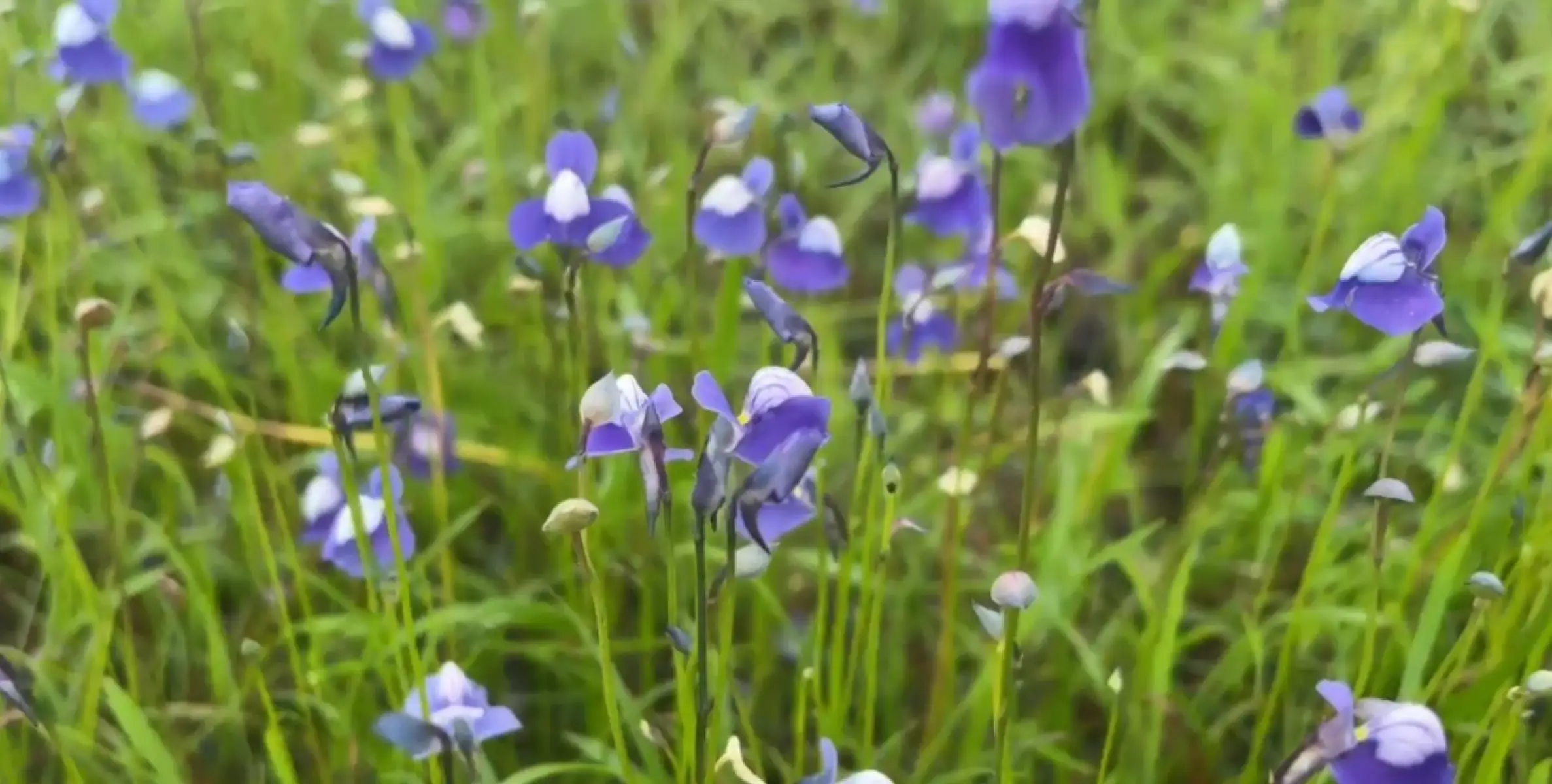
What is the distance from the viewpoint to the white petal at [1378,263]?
970 mm

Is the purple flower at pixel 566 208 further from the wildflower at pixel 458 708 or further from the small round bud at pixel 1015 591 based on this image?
the small round bud at pixel 1015 591

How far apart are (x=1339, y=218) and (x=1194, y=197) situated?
0.28m

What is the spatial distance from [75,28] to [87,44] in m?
0.02

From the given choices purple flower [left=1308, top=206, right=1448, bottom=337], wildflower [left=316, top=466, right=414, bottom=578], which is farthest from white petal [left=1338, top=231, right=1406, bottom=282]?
wildflower [left=316, top=466, right=414, bottom=578]

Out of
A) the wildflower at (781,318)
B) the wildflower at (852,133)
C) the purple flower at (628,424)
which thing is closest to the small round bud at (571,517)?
the purple flower at (628,424)

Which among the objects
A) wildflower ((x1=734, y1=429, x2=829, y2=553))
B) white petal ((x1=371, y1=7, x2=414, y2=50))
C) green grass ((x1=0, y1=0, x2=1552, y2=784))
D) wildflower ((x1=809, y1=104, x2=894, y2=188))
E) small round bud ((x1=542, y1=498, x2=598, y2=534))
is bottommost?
green grass ((x1=0, y1=0, x2=1552, y2=784))

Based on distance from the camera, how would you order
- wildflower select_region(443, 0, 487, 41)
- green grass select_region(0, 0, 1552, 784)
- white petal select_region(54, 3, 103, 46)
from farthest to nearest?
wildflower select_region(443, 0, 487, 41) → white petal select_region(54, 3, 103, 46) → green grass select_region(0, 0, 1552, 784)

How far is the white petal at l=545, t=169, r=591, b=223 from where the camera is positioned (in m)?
1.20

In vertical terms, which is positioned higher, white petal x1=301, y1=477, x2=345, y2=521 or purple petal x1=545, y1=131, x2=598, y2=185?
purple petal x1=545, y1=131, x2=598, y2=185

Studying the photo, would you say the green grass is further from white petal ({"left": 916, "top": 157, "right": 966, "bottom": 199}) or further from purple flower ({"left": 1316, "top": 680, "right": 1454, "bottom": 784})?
white petal ({"left": 916, "top": 157, "right": 966, "bottom": 199})

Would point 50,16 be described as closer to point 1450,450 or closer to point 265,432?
point 265,432

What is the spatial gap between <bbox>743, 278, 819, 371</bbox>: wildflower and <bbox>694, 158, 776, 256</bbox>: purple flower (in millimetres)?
424

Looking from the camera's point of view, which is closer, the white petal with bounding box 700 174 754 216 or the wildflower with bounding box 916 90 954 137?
the white petal with bounding box 700 174 754 216

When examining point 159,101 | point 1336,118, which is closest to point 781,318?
point 1336,118
